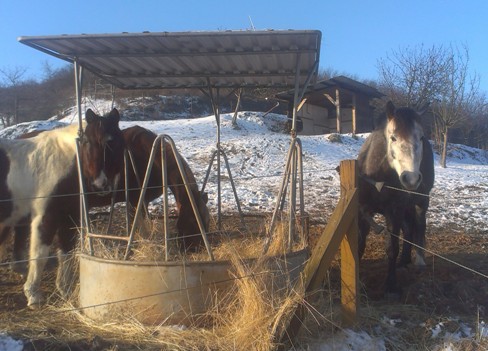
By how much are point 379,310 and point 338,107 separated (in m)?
23.0

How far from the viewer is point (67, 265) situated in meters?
5.16

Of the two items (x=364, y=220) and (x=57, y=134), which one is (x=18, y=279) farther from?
(x=364, y=220)

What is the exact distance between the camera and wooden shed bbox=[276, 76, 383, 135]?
2689 centimetres

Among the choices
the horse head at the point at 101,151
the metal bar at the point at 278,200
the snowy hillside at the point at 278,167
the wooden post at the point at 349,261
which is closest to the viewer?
the wooden post at the point at 349,261

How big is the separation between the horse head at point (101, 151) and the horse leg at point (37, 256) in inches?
26.0

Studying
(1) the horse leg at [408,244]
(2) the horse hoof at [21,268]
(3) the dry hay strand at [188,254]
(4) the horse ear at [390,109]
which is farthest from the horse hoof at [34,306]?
(1) the horse leg at [408,244]

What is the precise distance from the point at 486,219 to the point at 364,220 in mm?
5401

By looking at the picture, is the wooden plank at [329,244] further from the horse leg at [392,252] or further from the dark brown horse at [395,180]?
the horse leg at [392,252]

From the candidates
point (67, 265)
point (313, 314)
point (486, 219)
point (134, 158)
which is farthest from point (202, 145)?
point (313, 314)

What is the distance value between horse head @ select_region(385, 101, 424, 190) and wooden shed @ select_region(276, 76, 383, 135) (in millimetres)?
20484

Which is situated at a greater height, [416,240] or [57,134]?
[57,134]

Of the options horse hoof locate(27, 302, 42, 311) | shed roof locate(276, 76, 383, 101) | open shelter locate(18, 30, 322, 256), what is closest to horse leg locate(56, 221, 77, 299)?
horse hoof locate(27, 302, 42, 311)

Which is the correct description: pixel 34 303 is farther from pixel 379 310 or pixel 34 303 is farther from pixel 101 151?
pixel 379 310

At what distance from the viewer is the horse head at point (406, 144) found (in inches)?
200
